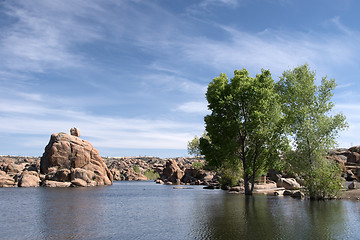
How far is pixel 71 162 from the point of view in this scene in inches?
4090

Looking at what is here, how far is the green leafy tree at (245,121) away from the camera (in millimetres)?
51125

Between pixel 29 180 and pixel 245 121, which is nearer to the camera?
pixel 245 121

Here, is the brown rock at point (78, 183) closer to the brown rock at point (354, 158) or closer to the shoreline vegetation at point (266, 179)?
the shoreline vegetation at point (266, 179)

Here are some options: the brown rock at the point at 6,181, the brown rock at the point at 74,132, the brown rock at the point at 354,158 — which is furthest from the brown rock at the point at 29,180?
the brown rock at the point at 354,158

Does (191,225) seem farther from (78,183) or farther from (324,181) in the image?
(78,183)

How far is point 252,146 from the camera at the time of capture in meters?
55.8

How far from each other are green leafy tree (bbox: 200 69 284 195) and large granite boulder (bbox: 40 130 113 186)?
2312 inches

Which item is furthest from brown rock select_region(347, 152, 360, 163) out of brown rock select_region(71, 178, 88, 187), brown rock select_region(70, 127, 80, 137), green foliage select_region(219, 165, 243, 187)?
brown rock select_region(70, 127, 80, 137)

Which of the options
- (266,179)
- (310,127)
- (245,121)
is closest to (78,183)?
(266,179)

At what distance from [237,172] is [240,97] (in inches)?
1002

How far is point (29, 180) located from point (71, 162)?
564 inches

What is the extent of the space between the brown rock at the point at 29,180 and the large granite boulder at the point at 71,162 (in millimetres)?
3545

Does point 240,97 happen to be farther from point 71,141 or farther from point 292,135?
point 71,141

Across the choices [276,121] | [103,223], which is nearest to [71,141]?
[276,121]
